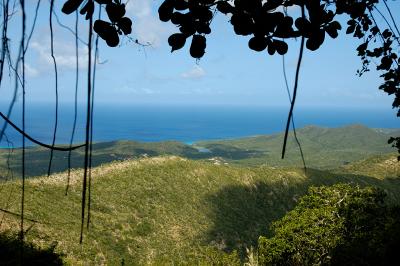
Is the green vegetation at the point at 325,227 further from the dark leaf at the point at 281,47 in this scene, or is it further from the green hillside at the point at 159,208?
the dark leaf at the point at 281,47

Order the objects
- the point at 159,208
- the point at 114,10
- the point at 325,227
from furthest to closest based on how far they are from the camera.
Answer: the point at 159,208 → the point at 325,227 → the point at 114,10

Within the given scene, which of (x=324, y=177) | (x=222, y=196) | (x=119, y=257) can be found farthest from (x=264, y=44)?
(x=324, y=177)

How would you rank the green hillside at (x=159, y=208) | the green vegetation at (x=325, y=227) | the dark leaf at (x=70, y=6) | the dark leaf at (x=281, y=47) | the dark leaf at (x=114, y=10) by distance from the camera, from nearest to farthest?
the dark leaf at (x=70, y=6) < the dark leaf at (x=114, y=10) < the dark leaf at (x=281, y=47) < the green vegetation at (x=325, y=227) < the green hillside at (x=159, y=208)

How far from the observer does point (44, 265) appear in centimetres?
1148

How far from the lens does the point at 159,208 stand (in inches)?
2266

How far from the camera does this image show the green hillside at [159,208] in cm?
4131

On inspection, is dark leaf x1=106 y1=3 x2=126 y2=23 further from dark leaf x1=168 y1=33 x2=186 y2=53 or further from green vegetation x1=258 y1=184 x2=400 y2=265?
green vegetation x1=258 y1=184 x2=400 y2=265

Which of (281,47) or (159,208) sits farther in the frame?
(159,208)

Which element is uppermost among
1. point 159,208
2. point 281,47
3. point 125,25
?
point 125,25

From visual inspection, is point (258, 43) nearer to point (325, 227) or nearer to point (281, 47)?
point (281, 47)

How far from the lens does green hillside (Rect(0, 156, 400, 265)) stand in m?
41.3

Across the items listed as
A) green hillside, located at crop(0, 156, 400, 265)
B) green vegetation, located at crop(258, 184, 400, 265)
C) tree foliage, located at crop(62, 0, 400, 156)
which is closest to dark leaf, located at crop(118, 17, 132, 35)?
tree foliage, located at crop(62, 0, 400, 156)

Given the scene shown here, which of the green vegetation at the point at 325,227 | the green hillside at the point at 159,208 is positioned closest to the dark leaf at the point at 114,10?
the green vegetation at the point at 325,227

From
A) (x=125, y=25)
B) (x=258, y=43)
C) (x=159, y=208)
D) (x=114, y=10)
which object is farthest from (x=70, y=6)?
(x=159, y=208)
